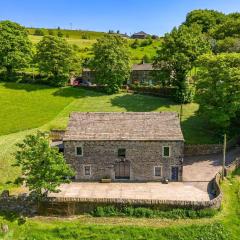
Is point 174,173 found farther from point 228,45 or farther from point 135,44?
point 135,44

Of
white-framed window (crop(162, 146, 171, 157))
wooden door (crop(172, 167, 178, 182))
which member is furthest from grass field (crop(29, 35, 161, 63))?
wooden door (crop(172, 167, 178, 182))

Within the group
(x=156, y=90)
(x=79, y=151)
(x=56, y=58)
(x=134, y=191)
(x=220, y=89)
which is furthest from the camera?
(x=56, y=58)

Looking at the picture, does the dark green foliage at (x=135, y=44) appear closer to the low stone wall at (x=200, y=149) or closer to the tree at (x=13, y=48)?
the tree at (x=13, y=48)

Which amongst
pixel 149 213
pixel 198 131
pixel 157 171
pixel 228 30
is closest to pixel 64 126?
pixel 198 131

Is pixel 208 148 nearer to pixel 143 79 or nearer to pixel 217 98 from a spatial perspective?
pixel 217 98

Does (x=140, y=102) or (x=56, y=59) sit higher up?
(x=56, y=59)

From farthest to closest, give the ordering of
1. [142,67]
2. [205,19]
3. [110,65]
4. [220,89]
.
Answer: [205,19], [142,67], [110,65], [220,89]

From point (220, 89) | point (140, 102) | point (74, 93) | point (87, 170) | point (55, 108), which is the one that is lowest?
point (87, 170)

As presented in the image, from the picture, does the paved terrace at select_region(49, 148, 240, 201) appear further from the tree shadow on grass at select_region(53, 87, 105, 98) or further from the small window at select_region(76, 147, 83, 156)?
the tree shadow on grass at select_region(53, 87, 105, 98)
